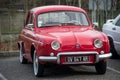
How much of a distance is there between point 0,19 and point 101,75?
15.4 m

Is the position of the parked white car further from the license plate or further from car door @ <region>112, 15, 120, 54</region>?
the license plate

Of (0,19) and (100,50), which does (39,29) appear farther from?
(0,19)

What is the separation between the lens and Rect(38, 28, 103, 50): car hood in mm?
10500

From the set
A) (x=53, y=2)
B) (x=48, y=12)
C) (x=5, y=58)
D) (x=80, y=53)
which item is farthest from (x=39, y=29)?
(x=53, y=2)

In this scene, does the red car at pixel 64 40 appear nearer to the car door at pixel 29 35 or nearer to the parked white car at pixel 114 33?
the car door at pixel 29 35

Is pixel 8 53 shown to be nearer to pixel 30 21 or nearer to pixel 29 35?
pixel 30 21

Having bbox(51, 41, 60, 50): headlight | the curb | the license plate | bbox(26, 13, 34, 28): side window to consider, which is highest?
bbox(26, 13, 34, 28): side window

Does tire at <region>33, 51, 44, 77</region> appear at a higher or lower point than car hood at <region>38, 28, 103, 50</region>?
lower

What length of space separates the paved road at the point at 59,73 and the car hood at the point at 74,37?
796mm

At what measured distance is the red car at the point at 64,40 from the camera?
1048 centimetres

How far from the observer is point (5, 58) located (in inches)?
Result: 601

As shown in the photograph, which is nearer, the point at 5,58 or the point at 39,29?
the point at 39,29

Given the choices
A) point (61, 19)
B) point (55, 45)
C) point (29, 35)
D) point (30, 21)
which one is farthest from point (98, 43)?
point (30, 21)

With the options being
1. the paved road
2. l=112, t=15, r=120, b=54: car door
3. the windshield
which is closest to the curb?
the paved road
